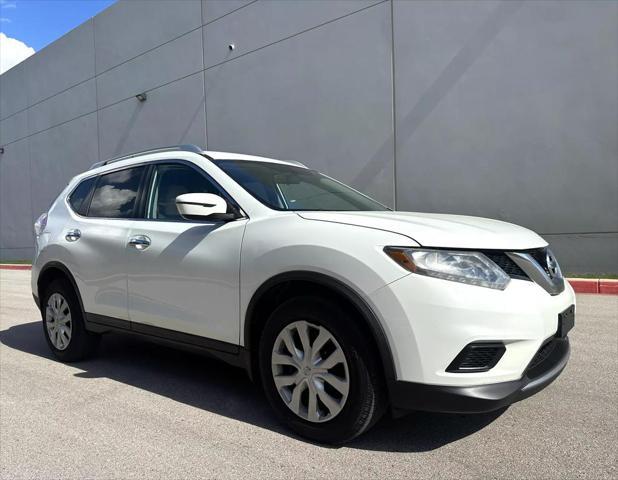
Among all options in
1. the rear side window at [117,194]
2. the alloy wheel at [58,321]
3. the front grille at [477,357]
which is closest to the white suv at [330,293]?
the front grille at [477,357]

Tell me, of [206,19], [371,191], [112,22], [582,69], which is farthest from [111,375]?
[112,22]

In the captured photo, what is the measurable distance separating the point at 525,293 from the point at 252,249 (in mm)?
1545

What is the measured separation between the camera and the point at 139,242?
391 centimetres

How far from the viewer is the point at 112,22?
19.2 m

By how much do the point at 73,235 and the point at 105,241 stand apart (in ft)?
1.96

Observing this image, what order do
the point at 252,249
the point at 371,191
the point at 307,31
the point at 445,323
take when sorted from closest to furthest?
the point at 445,323 < the point at 252,249 < the point at 371,191 < the point at 307,31

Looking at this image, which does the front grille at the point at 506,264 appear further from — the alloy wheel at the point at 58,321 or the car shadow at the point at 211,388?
the alloy wheel at the point at 58,321

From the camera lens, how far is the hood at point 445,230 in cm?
262

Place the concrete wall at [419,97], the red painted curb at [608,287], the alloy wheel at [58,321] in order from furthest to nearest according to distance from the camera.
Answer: the concrete wall at [419,97] → the red painted curb at [608,287] → the alloy wheel at [58,321]

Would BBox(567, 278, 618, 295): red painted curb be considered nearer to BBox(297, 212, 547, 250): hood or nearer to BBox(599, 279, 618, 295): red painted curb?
BBox(599, 279, 618, 295): red painted curb

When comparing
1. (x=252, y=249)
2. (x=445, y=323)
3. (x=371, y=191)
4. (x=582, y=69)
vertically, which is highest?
(x=582, y=69)

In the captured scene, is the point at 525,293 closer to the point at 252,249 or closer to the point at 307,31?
the point at 252,249

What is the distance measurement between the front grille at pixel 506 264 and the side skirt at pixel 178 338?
1.55m

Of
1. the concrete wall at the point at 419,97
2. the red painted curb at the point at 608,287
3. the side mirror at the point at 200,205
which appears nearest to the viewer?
the side mirror at the point at 200,205
